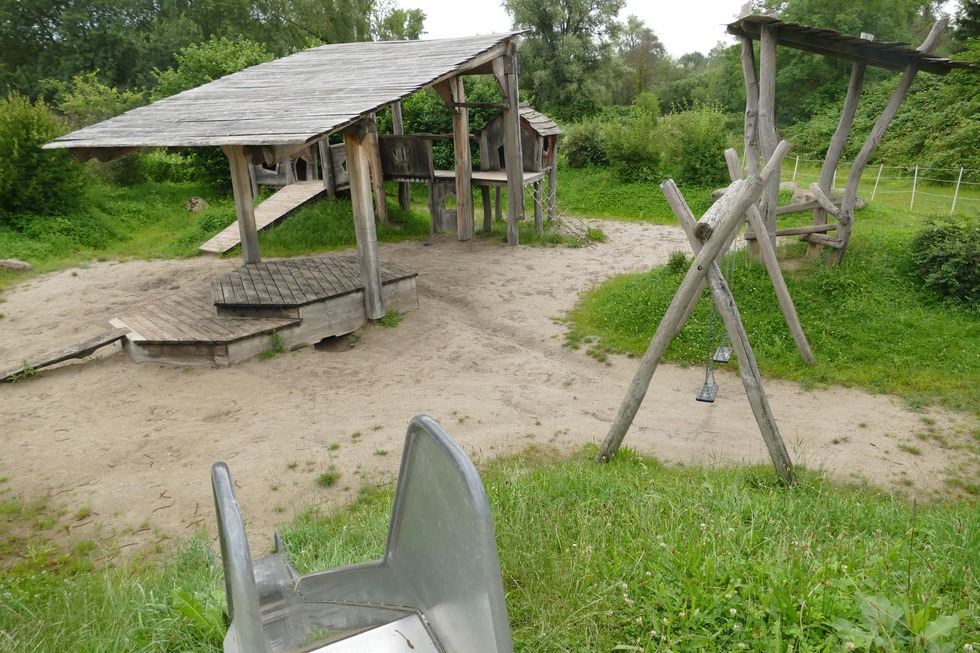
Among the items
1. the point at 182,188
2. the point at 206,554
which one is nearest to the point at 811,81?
the point at 182,188

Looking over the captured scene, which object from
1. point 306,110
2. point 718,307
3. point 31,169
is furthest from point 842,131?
point 31,169

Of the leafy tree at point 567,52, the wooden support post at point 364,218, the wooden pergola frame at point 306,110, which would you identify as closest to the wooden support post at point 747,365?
the wooden pergola frame at point 306,110

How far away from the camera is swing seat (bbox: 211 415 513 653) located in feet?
5.09

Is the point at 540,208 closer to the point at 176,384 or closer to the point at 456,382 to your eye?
the point at 456,382

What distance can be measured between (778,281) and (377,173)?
9101 millimetres

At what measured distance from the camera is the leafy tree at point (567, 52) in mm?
28562

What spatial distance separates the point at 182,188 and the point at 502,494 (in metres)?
15.4

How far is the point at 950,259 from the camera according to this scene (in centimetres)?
857

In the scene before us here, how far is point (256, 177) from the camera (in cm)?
1708

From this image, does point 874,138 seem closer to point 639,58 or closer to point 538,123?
point 538,123

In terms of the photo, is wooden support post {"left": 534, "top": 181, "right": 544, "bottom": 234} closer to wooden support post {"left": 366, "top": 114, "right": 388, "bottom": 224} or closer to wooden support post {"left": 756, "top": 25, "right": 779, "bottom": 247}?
wooden support post {"left": 366, "top": 114, "right": 388, "bottom": 224}

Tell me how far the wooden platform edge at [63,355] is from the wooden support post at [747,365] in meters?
6.41

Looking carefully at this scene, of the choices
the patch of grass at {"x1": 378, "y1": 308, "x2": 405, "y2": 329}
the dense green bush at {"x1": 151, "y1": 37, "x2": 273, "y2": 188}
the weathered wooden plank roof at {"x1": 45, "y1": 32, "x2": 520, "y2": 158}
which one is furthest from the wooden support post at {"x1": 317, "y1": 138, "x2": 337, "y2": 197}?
the patch of grass at {"x1": 378, "y1": 308, "x2": 405, "y2": 329}

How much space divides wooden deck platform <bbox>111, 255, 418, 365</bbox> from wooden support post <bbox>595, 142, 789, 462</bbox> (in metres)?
4.42
